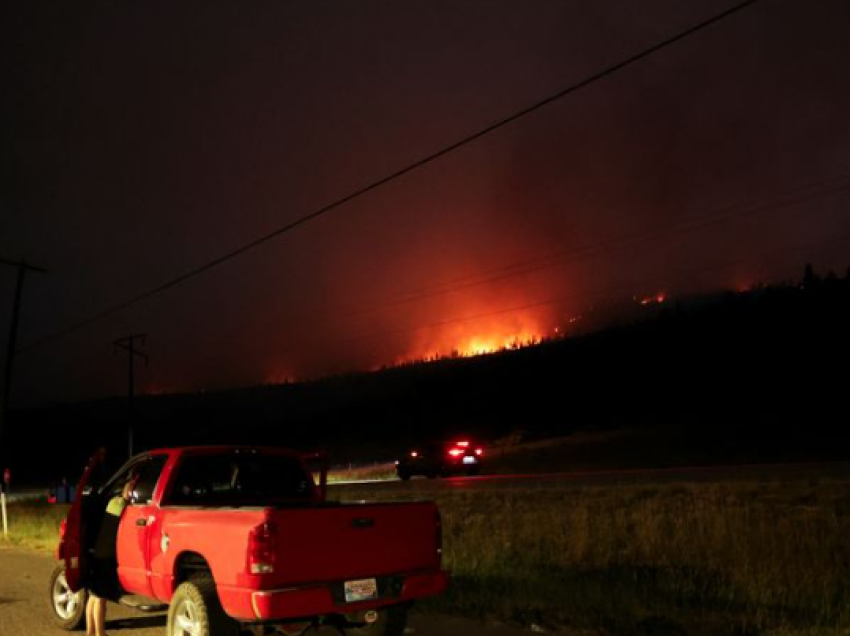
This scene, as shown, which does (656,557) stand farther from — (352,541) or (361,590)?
(352,541)

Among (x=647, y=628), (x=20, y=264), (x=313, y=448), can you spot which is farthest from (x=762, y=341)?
(x=647, y=628)

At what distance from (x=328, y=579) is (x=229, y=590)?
2.32ft

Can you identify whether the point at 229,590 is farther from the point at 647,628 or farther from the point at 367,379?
the point at 367,379

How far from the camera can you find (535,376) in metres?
110

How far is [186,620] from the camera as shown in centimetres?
682

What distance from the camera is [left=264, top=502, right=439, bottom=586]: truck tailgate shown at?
6148 millimetres

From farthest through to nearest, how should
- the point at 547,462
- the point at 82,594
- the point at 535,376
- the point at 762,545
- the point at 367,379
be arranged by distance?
the point at 367,379 < the point at 535,376 < the point at 547,462 < the point at 762,545 < the point at 82,594

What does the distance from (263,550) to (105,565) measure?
324cm

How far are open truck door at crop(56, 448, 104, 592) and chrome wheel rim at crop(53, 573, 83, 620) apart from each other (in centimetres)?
76

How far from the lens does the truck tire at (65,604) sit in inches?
344

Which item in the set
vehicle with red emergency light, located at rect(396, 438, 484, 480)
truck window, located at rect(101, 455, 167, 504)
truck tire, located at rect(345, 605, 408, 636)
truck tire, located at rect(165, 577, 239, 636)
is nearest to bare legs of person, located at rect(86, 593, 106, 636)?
truck window, located at rect(101, 455, 167, 504)

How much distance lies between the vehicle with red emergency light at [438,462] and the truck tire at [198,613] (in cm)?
2898

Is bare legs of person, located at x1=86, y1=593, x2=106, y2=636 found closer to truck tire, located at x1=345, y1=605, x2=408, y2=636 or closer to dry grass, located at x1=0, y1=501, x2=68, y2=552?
truck tire, located at x1=345, y1=605, x2=408, y2=636

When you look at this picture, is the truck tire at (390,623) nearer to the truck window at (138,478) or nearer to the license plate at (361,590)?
the license plate at (361,590)
